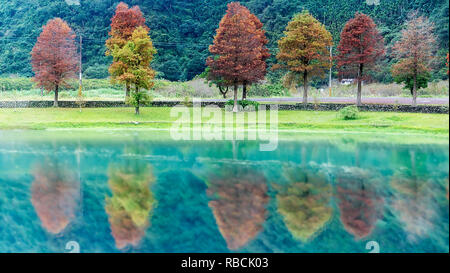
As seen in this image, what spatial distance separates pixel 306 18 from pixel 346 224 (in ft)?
114

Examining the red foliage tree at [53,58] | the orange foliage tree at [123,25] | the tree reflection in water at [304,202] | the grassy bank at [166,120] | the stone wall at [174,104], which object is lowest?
the tree reflection in water at [304,202]

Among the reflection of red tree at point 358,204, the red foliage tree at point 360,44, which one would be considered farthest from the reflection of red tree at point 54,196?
the red foliage tree at point 360,44

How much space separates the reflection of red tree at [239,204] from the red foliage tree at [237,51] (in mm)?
24265

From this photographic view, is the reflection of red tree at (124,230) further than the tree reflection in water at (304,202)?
No

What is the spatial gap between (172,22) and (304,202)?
2651 inches

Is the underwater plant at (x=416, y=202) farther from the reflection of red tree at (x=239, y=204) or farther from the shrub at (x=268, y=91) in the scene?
the shrub at (x=268, y=91)

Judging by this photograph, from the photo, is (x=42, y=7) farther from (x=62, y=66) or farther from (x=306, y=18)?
(x=306, y=18)

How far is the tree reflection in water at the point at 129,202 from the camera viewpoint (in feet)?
51.8

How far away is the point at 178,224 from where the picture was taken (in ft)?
54.7

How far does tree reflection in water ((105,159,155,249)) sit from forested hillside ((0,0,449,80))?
5133 centimetres

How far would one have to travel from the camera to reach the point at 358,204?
18.7 m

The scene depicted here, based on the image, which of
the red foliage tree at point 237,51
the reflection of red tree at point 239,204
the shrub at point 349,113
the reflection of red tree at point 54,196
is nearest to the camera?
the reflection of red tree at point 239,204
